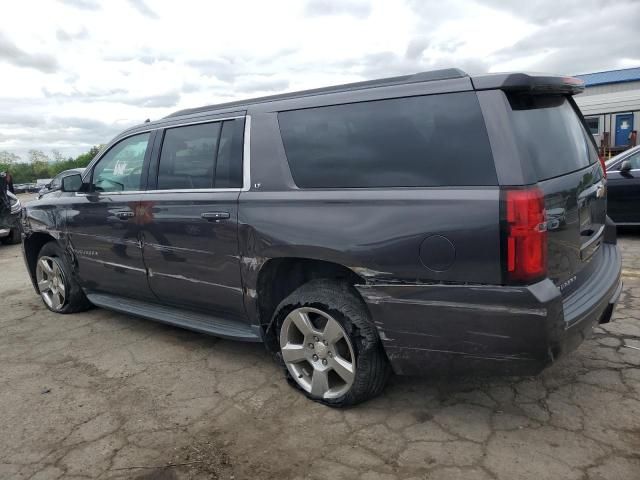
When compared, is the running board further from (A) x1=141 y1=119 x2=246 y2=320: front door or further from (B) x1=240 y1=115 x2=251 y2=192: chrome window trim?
(B) x1=240 y1=115 x2=251 y2=192: chrome window trim

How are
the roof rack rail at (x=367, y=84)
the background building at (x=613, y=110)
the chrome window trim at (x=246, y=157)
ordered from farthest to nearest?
the background building at (x=613, y=110) < the chrome window trim at (x=246, y=157) < the roof rack rail at (x=367, y=84)

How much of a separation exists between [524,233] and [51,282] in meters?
4.49

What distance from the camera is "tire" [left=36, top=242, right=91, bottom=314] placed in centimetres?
476

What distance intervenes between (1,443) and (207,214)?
170 centimetres

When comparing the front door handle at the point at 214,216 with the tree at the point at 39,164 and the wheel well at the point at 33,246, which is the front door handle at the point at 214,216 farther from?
the tree at the point at 39,164

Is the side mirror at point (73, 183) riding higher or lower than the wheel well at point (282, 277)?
higher

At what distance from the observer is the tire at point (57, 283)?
4.76m

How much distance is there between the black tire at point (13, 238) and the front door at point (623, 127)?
2479 cm

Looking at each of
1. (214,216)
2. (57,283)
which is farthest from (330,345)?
(57,283)

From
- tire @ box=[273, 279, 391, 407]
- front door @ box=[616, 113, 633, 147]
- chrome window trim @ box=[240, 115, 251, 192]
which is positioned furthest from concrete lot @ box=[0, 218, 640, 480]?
front door @ box=[616, 113, 633, 147]

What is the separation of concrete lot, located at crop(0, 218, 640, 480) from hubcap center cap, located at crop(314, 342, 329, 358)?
0.32m

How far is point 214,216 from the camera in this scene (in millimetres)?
3229

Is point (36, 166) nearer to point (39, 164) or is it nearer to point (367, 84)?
point (39, 164)

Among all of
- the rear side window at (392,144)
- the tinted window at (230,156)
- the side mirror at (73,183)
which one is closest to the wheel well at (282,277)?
the rear side window at (392,144)
